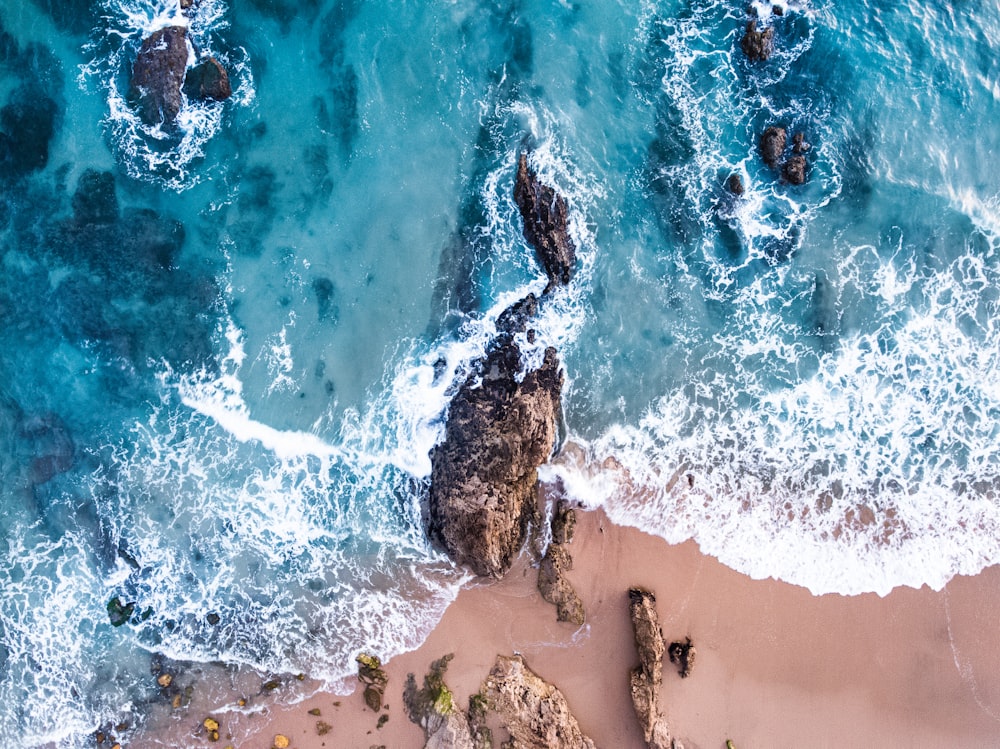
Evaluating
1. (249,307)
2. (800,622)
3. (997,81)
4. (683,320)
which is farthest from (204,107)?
(997,81)

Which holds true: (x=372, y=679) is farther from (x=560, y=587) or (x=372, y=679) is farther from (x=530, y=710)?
(x=560, y=587)

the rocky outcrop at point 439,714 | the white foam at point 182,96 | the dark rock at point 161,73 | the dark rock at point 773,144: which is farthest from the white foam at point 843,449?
the dark rock at point 161,73

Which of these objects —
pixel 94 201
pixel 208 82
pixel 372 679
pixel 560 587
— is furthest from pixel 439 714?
pixel 208 82

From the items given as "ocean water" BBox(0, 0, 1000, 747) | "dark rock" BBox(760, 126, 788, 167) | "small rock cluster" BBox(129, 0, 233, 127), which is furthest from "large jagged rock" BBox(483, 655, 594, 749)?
"small rock cluster" BBox(129, 0, 233, 127)

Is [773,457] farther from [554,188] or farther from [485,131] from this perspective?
[485,131]

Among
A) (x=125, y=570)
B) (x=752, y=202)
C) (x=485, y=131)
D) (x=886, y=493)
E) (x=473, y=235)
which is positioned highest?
(x=485, y=131)

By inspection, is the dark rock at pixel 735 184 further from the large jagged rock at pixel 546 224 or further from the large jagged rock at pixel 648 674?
the large jagged rock at pixel 648 674

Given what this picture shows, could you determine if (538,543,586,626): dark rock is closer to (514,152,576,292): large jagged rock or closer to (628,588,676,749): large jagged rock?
(628,588,676,749): large jagged rock
